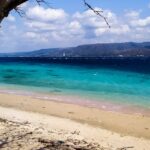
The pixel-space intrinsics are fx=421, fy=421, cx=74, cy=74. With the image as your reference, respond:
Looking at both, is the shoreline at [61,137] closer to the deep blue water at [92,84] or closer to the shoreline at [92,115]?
the shoreline at [92,115]

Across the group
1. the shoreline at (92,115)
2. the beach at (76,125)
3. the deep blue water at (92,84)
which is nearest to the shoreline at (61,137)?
the beach at (76,125)

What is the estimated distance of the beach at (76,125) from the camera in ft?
32.2

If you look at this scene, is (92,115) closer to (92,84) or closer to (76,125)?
(76,125)

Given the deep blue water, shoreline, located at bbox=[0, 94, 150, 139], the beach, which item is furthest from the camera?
the deep blue water

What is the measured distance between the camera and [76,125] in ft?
40.2

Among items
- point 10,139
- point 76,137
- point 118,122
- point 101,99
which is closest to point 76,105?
point 101,99

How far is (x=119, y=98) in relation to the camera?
68.9ft

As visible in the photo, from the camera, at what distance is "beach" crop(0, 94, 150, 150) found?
9.82 m

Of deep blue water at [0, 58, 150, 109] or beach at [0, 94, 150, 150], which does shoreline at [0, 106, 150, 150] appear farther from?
deep blue water at [0, 58, 150, 109]

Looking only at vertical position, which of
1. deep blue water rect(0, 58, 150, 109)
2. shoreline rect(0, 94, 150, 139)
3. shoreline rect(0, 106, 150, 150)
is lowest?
deep blue water rect(0, 58, 150, 109)

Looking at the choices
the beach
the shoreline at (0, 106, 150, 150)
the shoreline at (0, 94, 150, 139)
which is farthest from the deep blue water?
the shoreline at (0, 106, 150, 150)

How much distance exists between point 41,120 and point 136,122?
307cm

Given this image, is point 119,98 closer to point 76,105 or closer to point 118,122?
point 76,105

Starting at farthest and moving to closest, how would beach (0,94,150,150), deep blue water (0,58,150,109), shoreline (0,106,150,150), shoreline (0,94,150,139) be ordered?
deep blue water (0,58,150,109), shoreline (0,94,150,139), beach (0,94,150,150), shoreline (0,106,150,150)
